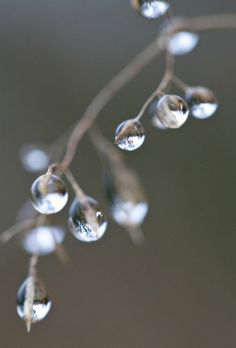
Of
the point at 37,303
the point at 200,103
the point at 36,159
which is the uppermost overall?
the point at 36,159

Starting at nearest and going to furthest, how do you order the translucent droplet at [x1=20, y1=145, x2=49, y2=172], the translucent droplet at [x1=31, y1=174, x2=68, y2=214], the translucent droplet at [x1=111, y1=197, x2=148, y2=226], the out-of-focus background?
the translucent droplet at [x1=31, y1=174, x2=68, y2=214], the translucent droplet at [x1=111, y1=197, x2=148, y2=226], the translucent droplet at [x1=20, y1=145, x2=49, y2=172], the out-of-focus background

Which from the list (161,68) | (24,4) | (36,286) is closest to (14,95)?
(24,4)

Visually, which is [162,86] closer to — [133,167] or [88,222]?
[88,222]

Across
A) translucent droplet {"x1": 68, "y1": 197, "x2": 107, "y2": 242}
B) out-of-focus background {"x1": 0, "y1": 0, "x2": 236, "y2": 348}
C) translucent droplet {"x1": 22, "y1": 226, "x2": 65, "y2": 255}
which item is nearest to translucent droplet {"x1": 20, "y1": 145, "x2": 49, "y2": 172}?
translucent droplet {"x1": 22, "y1": 226, "x2": 65, "y2": 255}

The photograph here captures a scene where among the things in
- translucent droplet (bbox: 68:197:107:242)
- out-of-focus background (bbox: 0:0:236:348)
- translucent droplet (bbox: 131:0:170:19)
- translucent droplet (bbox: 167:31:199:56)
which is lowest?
translucent droplet (bbox: 68:197:107:242)

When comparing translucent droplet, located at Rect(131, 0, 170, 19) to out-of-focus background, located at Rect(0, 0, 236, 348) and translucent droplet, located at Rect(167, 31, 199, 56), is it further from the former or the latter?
out-of-focus background, located at Rect(0, 0, 236, 348)

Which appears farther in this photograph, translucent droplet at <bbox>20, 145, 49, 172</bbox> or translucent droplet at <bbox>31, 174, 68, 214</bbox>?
translucent droplet at <bbox>20, 145, 49, 172</bbox>

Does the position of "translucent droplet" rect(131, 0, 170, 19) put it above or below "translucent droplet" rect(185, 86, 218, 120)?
above

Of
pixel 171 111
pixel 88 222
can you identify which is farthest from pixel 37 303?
pixel 171 111
